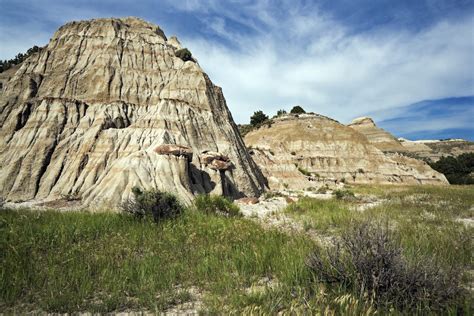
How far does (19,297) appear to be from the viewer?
13.3ft

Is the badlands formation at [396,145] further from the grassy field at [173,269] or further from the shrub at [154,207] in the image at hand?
the grassy field at [173,269]

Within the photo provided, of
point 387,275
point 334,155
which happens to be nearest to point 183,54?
point 334,155

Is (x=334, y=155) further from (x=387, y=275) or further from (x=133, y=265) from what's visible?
(x=133, y=265)

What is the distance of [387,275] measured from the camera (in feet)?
12.7

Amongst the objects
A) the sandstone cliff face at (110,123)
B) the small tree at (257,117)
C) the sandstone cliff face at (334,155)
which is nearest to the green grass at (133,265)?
the sandstone cliff face at (110,123)

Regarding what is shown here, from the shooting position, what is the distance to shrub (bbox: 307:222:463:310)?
3668 millimetres

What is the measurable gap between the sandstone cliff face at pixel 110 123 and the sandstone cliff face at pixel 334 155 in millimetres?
15908

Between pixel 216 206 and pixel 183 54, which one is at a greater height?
pixel 183 54

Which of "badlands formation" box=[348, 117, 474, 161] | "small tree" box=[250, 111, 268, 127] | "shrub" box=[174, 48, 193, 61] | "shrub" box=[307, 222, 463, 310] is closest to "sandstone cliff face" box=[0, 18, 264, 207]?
"shrub" box=[174, 48, 193, 61]

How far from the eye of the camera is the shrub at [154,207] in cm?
950

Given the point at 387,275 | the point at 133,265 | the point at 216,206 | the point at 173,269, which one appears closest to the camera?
the point at 387,275

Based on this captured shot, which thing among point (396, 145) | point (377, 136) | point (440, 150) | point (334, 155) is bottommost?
point (334, 155)

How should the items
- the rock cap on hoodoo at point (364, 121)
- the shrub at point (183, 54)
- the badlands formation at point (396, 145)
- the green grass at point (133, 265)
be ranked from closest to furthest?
the green grass at point (133, 265) → the shrub at point (183, 54) → the badlands formation at point (396, 145) → the rock cap on hoodoo at point (364, 121)

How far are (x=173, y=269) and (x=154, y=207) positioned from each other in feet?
17.2
